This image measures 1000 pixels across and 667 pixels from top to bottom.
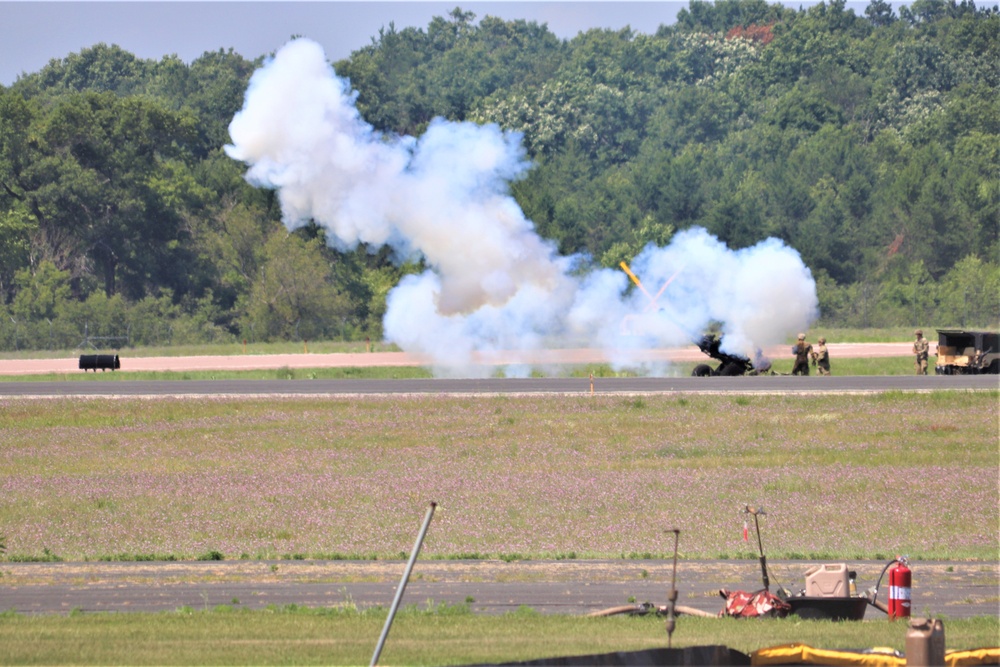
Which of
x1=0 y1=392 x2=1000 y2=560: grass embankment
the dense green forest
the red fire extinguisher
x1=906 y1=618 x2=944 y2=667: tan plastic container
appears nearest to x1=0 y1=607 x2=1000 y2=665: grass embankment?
the red fire extinguisher

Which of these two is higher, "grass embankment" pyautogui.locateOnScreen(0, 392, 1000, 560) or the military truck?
the military truck

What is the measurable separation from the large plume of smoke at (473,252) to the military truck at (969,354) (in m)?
9.87

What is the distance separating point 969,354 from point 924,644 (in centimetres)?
4835

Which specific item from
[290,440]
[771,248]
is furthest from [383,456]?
[771,248]

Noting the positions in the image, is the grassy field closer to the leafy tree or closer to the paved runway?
the paved runway

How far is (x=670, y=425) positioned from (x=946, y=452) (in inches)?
344

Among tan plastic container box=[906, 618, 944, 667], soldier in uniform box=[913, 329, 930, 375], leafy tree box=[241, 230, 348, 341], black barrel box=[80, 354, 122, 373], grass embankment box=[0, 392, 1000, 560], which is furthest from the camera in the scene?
leafy tree box=[241, 230, 348, 341]

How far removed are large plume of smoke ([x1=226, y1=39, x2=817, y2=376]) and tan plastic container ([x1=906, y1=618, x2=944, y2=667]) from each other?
115 feet

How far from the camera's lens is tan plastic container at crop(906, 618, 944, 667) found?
47.6 feet

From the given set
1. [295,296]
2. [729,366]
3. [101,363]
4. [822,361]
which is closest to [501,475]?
[729,366]

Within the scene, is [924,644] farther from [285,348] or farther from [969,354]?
[285,348]

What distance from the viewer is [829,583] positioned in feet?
67.0

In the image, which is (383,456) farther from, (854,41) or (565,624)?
(854,41)

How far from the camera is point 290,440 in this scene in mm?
41344
